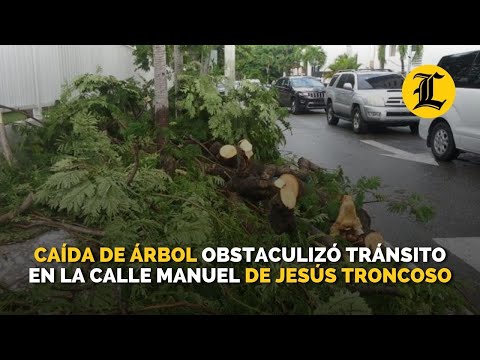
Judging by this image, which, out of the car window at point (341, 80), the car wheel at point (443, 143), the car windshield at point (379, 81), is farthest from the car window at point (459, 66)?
the car window at point (341, 80)

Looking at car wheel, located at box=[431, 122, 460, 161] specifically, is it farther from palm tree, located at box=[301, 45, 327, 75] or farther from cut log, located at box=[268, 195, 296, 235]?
palm tree, located at box=[301, 45, 327, 75]

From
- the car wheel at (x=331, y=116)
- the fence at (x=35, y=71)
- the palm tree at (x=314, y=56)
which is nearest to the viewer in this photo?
the fence at (x=35, y=71)

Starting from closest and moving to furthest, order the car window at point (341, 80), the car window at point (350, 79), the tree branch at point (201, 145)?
the tree branch at point (201, 145) → the car window at point (350, 79) → the car window at point (341, 80)

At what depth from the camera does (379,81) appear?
14.9 meters

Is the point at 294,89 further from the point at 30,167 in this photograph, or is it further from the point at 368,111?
the point at 30,167

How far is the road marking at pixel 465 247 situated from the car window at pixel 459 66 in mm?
4450

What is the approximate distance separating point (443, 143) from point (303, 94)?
11.2 m

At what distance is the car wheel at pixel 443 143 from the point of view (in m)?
9.44

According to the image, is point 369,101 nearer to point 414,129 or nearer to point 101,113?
point 414,129

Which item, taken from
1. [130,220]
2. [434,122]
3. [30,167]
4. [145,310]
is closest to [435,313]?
[145,310]

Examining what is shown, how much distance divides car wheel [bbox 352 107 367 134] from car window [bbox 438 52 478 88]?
457cm

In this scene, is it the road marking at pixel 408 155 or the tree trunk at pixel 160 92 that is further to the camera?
the road marking at pixel 408 155

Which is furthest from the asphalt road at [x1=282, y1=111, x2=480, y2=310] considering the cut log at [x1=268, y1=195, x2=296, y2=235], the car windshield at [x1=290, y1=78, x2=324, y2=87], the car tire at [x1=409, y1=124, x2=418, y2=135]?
the car windshield at [x1=290, y1=78, x2=324, y2=87]

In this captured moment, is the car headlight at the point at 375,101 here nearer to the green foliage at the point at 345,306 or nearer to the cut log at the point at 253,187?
the cut log at the point at 253,187
